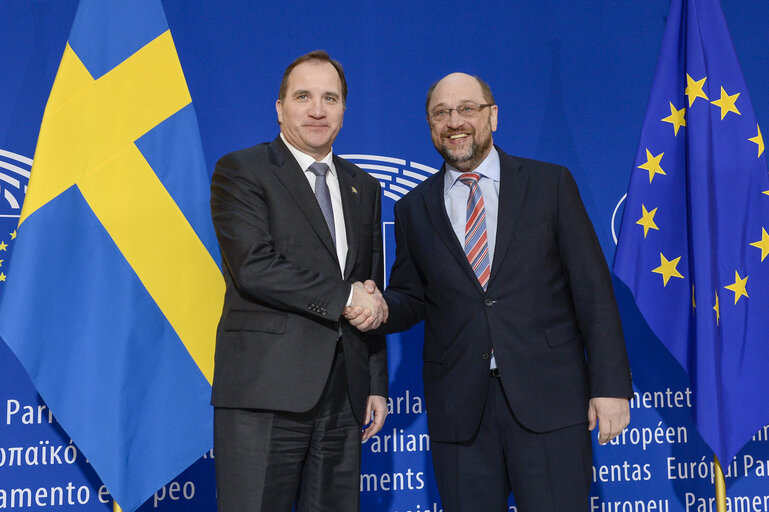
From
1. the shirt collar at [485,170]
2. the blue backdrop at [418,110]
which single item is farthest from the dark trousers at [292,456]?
the blue backdrop at [418,110]

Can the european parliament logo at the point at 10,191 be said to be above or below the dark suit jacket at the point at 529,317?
above

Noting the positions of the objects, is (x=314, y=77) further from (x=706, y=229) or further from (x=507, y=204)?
(x=706, y=229)

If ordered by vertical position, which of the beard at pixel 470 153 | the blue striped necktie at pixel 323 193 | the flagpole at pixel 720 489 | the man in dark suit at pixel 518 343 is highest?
the beard at pixel 470 153

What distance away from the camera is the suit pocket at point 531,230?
218cm

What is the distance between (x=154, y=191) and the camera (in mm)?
2455

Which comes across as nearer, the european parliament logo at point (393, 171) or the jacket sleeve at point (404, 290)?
the jacket sleeve at point (404, 290)

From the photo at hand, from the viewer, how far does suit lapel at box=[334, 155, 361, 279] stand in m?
2.14

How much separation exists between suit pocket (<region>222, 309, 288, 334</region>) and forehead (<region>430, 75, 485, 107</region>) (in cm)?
95

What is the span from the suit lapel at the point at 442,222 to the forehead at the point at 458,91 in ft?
0.79

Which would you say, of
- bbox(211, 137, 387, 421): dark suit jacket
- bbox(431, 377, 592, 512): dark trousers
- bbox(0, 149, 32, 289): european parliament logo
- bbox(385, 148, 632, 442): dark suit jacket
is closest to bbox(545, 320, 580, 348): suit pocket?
bbox(385, 148, 632, 442): dark suit jacket

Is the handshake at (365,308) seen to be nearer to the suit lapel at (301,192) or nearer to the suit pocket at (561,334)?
the suit lapel at (301,192)

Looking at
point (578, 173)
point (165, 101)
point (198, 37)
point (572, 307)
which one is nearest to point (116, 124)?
point (165, 101)

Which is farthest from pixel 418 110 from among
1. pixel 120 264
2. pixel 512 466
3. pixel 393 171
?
pixel 512 466

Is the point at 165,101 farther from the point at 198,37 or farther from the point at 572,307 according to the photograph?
the point at 572,307
